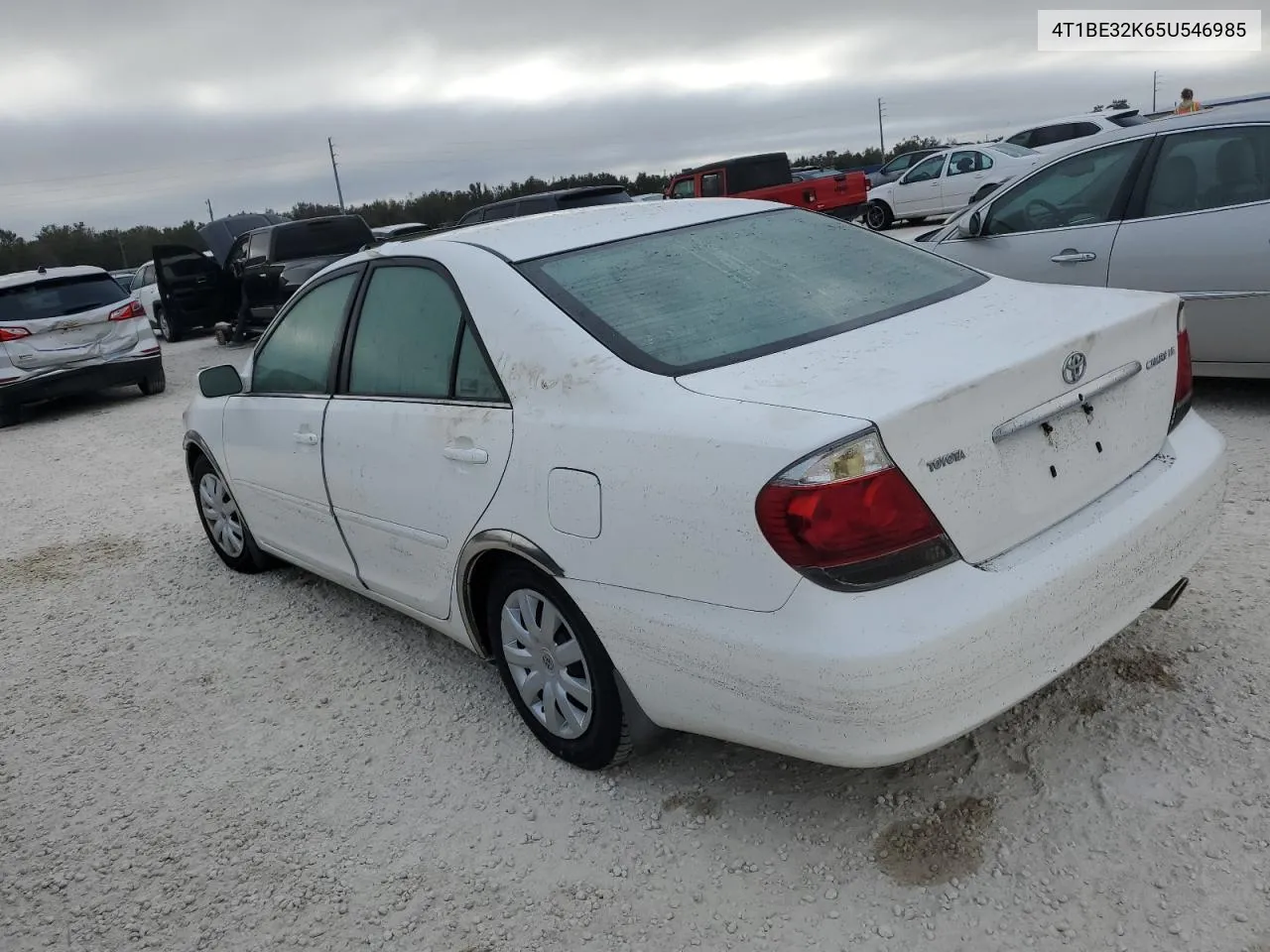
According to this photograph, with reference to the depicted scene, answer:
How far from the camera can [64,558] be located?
6254 mm

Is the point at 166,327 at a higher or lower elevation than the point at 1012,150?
lower

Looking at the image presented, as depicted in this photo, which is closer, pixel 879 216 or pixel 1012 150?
pixel 1012 150

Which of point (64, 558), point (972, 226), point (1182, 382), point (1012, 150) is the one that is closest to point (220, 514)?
point (64, 558)

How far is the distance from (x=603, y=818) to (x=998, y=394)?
1.55 meters

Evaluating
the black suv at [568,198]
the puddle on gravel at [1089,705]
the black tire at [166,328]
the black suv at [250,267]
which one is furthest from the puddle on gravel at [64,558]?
the black tire at [166,328]

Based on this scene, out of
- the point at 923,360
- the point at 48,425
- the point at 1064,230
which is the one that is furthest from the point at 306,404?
the point at 48,425

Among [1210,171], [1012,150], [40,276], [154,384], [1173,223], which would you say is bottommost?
[154,384]

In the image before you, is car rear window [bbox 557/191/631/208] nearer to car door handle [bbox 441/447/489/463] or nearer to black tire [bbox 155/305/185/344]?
black tire [bbox 155/305/185/344]

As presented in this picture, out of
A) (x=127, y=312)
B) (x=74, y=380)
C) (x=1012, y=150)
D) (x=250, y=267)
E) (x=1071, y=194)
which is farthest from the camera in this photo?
(x=1012, y=150)

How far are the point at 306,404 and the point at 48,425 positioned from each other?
31.0 ft

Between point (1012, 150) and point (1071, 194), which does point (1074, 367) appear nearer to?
point (1071, 194)

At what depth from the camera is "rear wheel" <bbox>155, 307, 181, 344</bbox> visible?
19.1 metres

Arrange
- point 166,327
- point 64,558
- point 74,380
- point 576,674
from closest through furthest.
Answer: point 576,674
point 64,558
point 74,380
point 166,327

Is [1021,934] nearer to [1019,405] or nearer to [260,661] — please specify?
[1019,405]
